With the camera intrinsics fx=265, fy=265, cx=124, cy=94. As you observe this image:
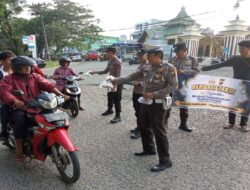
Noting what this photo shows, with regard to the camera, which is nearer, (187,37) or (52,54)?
(187,37)

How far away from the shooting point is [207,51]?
44.3 metres

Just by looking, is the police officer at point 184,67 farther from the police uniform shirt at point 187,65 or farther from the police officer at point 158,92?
the police officer at point 158,92

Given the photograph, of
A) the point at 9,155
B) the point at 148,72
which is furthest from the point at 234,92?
the point at 9,155

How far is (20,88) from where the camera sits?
11.8 feet

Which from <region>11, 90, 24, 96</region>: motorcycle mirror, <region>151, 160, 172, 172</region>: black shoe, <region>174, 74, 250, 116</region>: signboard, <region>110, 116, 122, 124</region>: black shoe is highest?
<region>11, 90, 24, 96</region>: motorcycle mirror

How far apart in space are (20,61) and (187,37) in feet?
115

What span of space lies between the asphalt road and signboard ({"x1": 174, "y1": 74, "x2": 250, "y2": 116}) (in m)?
0.48

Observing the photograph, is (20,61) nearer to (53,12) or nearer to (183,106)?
(183,106)

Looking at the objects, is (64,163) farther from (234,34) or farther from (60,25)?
(60,25)

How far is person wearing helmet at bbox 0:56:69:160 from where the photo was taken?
133 inches

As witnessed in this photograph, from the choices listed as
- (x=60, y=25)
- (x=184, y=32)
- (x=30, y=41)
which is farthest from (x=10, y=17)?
(x=184, y=32)

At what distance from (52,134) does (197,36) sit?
3573cm

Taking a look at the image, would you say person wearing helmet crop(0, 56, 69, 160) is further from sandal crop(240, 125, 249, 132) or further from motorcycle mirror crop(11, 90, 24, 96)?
sandal crop(240, 125, 249, 132)

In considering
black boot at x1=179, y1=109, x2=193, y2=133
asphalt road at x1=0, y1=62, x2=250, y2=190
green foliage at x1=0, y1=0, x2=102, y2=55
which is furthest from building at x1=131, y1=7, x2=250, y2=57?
Result: asphalt road at x1=0, y1=62, x2=250, y2=190
